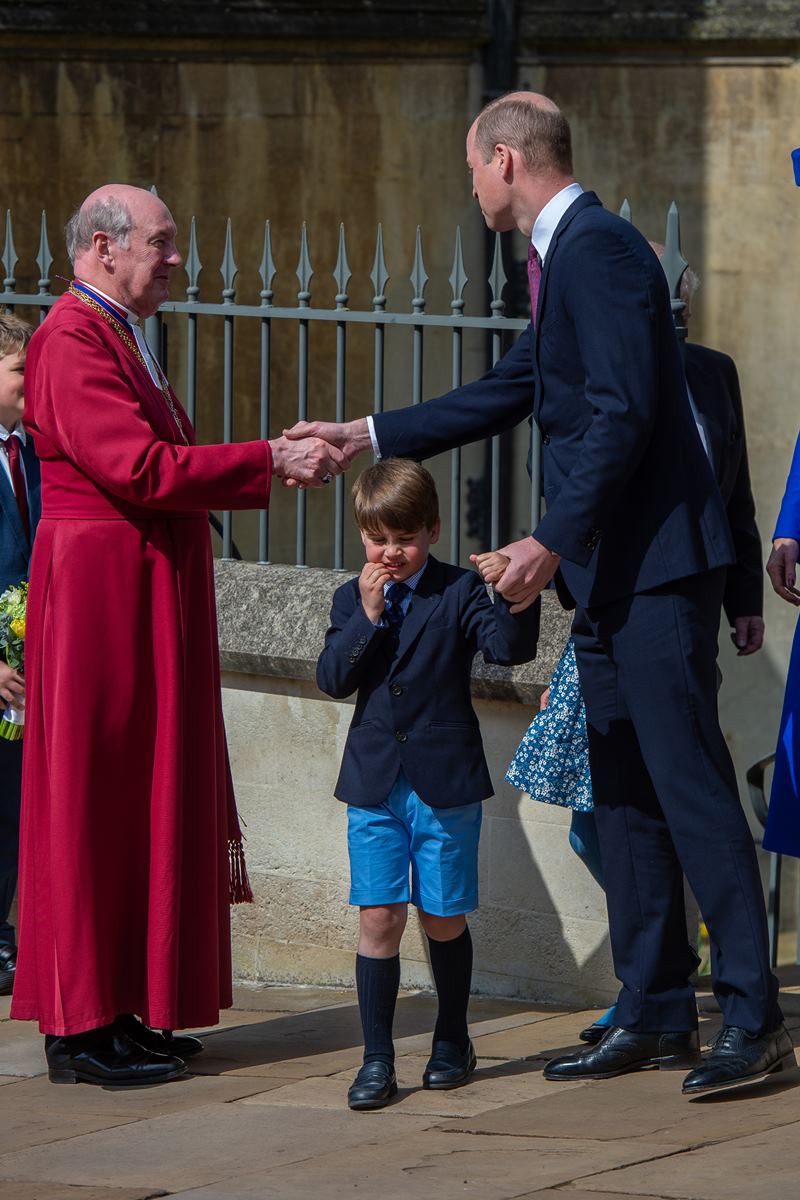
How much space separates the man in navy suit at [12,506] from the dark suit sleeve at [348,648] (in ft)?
4.78

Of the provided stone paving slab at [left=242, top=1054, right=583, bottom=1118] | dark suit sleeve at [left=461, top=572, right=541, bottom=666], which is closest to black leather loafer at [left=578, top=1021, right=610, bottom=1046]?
stone paving slab at [left=242, top=1054, right=583, bottom=1118]

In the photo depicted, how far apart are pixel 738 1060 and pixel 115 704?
156 cm

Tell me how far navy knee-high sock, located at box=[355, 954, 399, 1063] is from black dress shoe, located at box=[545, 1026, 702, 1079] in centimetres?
37

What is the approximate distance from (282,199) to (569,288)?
703 centimetres

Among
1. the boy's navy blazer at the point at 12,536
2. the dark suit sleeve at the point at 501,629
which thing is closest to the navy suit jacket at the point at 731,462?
the dark suit sleeve at the point at 501,629

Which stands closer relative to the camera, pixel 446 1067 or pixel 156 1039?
pixel 446 1067

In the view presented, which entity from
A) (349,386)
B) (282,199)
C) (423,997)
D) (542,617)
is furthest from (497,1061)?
(282,199)

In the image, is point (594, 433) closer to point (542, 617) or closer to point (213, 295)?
point (542, 617)

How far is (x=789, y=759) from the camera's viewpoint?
4.94 metres

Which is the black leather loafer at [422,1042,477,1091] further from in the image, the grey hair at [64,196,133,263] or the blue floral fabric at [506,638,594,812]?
the grey hair at [64,196,133,263]

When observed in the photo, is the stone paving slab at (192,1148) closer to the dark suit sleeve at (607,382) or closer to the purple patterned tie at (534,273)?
the dark suit sleeve at (607,382)

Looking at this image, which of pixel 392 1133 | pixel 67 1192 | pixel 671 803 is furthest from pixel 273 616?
pixel 67 1192

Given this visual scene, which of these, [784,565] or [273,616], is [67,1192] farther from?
[273,616]

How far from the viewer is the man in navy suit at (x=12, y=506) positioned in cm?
563
